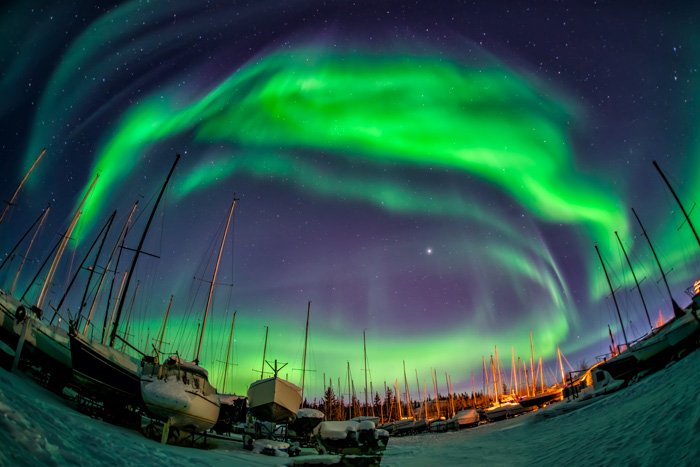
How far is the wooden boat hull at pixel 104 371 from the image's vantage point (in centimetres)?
1495

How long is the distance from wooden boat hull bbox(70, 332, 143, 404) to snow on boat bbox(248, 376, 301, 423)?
10114 mm

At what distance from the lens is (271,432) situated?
2717 cm

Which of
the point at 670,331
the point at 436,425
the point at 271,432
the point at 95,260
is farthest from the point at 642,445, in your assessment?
the point at 436,425

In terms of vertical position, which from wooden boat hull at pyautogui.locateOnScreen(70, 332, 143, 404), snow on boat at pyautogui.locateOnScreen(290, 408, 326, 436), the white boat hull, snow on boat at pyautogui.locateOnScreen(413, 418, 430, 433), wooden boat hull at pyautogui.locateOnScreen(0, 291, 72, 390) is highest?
wooden boat hull at pyautogui.locateOnScreen(0, 291, 72, 390)

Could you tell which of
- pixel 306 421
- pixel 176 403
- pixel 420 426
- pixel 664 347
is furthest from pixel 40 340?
pixel 420 426

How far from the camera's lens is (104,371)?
15.4 meters

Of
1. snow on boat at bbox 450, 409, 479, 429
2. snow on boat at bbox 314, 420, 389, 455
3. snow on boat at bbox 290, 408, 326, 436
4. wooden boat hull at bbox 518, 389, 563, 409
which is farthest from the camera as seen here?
snow on boat at bbox 450, 409, 479, 429

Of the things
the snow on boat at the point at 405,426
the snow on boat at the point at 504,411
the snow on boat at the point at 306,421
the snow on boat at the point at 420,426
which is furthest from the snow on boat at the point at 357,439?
the snow on boat at the point at 420,426

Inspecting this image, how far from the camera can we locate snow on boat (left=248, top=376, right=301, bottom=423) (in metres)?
24.8

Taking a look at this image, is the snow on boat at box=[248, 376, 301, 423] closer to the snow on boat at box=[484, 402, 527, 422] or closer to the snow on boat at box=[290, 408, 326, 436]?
the snow on boat at box=[290, 408, 326, 436]

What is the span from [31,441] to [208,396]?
47.2 feet

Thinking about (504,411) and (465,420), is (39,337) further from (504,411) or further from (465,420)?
(504,411)

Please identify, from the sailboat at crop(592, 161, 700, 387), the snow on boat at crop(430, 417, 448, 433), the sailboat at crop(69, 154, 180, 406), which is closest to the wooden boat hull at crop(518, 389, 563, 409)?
the snow on boat at crop(430, 417, 448, 433)

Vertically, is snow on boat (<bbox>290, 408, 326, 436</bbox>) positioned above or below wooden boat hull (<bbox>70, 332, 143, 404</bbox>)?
below
